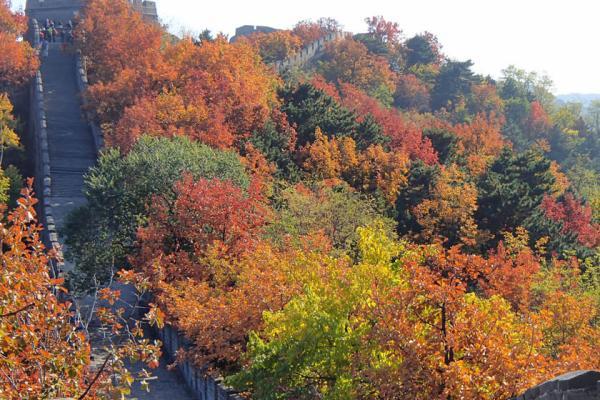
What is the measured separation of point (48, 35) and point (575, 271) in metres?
38.5

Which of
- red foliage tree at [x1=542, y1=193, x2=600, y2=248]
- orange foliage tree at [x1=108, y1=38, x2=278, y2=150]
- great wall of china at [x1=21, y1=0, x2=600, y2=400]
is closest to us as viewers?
great wall of china at [x1=21, y1=0, x2=600, y2=400]

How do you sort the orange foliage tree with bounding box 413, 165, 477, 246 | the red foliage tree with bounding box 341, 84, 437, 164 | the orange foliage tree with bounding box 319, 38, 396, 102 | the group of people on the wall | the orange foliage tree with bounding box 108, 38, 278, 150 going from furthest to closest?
the orange foliage tree with bounding box 319, 38, 396, 102 < the group of people on the wall < the red foliage tree with bounding box 341, 84, 437, 164 < the orange foliage tree with bounding box 413, 165, 477, 246 < the orange foliage tree with bounding box 108, 38, 278, 150

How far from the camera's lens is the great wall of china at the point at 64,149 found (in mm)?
23406

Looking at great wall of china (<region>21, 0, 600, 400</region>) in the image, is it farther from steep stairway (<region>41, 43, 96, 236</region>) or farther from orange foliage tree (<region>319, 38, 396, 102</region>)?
orange foliage tree (<region>319, 38, 396, 102</region>)

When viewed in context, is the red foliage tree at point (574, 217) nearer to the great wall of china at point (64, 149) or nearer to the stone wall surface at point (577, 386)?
the great wall of china at point (64, 149)

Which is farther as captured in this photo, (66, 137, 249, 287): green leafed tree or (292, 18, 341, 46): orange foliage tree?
(292, 18, 341, 46): orange foliage tree

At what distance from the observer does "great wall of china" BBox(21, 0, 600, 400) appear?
23.4 metres

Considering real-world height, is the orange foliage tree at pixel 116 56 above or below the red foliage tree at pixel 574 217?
above

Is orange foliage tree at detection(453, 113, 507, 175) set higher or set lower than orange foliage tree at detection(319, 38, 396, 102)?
lower

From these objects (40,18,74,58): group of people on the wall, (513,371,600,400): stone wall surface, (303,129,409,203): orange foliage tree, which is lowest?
(303,129,409,203): orange foliage tree

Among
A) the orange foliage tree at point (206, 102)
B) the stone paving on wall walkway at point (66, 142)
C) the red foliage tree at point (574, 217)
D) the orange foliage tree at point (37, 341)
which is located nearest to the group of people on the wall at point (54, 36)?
the stone paving on wall walkway at point (66, 142)

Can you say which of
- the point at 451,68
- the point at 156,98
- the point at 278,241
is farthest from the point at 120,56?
the point at 451,68

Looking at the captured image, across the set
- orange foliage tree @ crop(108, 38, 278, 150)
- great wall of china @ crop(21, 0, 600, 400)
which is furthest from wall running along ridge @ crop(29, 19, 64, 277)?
orange foliage tree @ crop(108, 38, 278, 150)

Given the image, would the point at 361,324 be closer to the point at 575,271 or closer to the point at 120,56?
the point at 575,271
